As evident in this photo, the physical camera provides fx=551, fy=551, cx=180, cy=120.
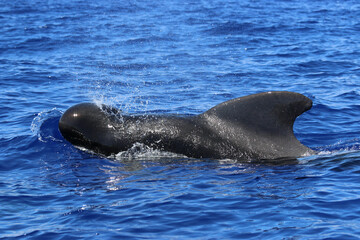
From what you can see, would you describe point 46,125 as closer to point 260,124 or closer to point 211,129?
point 211,129

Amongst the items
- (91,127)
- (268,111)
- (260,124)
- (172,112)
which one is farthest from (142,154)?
(172,112)

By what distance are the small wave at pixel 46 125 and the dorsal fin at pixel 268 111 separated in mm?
4378

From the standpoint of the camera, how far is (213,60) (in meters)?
23.2

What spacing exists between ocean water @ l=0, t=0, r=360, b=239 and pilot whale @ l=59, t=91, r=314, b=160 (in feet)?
0.83

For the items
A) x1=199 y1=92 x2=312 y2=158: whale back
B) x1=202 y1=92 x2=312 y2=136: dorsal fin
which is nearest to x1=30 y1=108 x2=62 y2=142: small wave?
x1=199 y1=92 x2=312 y2=158: whale back

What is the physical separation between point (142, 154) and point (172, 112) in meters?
4.21

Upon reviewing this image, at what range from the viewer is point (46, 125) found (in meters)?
13.4

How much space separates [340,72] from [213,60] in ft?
17.2

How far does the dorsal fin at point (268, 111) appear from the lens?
1010 cm

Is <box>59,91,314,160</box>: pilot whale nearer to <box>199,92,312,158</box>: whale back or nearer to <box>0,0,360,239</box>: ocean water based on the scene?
<box>199,92,312,158</box>: whale back

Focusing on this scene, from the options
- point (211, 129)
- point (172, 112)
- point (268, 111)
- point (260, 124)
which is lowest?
point (172, 112)

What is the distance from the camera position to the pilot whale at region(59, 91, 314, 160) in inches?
404

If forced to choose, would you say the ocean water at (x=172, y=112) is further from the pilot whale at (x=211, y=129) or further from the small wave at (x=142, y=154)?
the pilot whale at (x=211, y=129)

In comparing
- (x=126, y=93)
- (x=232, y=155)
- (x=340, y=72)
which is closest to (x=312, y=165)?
(x=232, y=155)
